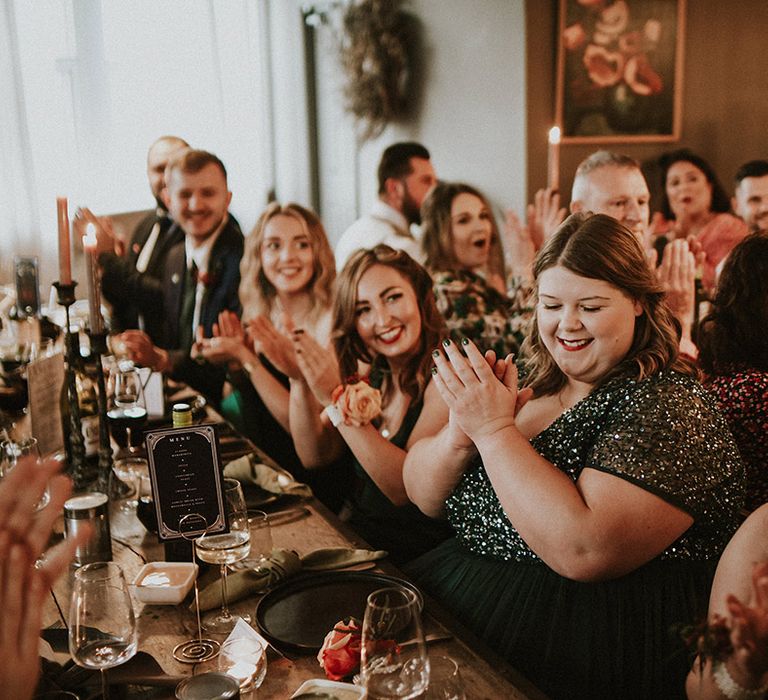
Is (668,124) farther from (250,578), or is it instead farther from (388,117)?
(250,578)

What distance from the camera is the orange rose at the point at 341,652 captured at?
120cm

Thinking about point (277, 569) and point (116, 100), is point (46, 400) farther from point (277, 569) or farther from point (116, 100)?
point (116, 100)

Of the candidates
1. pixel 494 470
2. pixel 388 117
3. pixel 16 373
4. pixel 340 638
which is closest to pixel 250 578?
pixel 340 638

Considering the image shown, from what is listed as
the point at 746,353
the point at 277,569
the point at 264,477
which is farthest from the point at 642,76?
the point at 277,569

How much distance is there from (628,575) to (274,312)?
1989 mm

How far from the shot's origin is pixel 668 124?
429cm

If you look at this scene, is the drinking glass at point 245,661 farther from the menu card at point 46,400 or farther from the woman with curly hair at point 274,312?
the woman with curly hair at point 274,312

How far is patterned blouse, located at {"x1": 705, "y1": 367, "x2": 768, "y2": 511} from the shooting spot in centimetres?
197

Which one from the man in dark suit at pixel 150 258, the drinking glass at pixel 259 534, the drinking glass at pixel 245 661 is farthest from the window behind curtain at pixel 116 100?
the drinking glass at pixel 245 661

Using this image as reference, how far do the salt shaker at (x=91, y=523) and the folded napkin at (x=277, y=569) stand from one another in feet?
0.89

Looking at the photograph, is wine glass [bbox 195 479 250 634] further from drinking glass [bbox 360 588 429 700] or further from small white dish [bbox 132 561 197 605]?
drinking glass [bbox 360 588 429 700]

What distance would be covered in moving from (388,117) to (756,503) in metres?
3.80

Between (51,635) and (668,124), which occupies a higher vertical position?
(668,124)

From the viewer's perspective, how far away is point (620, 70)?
4215 millimetres
